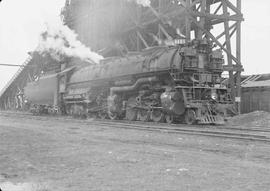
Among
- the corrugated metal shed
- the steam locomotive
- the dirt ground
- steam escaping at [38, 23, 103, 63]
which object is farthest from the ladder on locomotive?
steam escaping at [38, 23, 103, 63]

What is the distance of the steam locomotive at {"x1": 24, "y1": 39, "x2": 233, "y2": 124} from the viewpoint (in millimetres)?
17891

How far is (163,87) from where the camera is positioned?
1872cm

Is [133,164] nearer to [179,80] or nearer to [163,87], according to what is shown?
[179,80]

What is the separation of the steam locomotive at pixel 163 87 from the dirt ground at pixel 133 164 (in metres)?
6.81

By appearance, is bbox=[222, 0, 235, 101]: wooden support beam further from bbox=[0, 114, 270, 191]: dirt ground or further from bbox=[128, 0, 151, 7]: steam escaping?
bbox=[0, 114, 270, 191]: dirt ground

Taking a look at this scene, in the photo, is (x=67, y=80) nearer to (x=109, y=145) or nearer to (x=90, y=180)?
(x=109, y=145)

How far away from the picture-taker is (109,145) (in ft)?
32.7

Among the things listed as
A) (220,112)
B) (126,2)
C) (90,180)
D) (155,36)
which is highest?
(126,2)

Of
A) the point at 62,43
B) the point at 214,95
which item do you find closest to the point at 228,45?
the point at 214,95

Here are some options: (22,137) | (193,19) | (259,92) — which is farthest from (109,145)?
(259,92)

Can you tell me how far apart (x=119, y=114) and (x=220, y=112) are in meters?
5.95

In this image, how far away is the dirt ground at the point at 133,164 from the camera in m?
5.70

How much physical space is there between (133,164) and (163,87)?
460 inches

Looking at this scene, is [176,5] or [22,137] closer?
[22,137]
